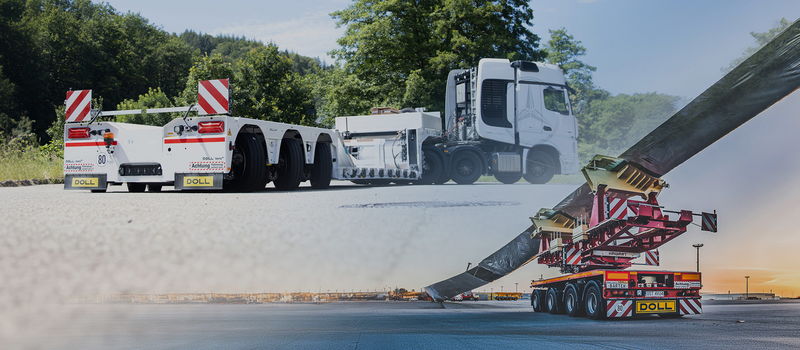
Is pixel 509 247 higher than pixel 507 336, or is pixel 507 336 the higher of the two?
pixel 509 247

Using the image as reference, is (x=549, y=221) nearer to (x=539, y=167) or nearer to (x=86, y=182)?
(x=86, y=182)

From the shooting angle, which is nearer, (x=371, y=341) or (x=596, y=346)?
(x=596, y=346)

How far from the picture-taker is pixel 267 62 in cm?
3791

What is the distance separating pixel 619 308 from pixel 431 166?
9.61 meters

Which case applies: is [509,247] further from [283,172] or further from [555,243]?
[283,172]

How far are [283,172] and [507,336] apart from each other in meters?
6.89

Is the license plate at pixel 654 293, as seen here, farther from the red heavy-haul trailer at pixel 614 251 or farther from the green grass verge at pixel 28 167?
the green grass verge at pixel 28 167

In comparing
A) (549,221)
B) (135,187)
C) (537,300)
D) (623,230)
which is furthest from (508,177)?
(549,221)

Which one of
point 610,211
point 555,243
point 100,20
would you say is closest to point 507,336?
point 555,243

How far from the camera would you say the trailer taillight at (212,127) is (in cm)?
1095

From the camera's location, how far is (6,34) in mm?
42906

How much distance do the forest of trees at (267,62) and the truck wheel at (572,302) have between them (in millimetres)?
2532

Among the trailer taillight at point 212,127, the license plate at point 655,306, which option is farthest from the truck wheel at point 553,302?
the trailer taillight at point 212,127

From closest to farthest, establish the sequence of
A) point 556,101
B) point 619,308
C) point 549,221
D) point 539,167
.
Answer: point 549,221
point 619,308
point 539,167
point 556,101
